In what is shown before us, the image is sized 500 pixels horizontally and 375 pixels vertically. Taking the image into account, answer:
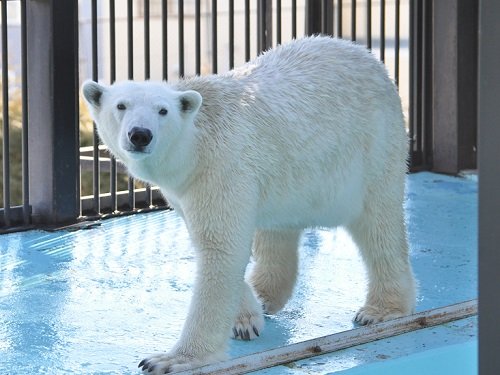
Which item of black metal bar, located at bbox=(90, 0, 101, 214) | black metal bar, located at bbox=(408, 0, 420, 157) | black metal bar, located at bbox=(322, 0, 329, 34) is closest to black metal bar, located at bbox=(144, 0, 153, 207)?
black metal bar, located at bbox=(90, 0, 101, 214)

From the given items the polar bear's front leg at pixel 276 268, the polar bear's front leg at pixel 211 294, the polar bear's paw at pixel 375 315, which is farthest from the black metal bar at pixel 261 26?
the polar bear's front leg at pixel 211 294

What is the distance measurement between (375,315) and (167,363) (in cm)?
102

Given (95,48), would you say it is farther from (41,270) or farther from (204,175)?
(204,175)

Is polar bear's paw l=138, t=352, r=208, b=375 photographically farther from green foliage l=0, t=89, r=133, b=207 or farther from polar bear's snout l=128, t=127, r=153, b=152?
green foliage l=0, t=89, r=133, b=207

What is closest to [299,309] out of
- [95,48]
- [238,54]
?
[95,48]

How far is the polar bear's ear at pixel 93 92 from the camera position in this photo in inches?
140

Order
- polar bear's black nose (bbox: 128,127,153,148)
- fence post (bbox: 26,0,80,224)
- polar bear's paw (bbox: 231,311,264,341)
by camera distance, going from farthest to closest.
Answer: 1. fence post (bbox: 26,0,80,224)
2. polar bear's paw (bbox: 231,311,264,341)
3. polar bear's black nose (bbox: 128,127,153,148)

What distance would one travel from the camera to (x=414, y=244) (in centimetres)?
564

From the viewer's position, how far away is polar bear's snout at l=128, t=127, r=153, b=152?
332 cm

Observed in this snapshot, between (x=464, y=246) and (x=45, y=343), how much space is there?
2.62m

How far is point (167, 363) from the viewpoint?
3.36 metres

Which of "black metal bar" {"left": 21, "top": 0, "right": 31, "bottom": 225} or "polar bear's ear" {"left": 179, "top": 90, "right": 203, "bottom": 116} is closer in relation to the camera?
"polar bear's ear" {"left": 179, "top": 90, "right": 203, "bottom": 116}

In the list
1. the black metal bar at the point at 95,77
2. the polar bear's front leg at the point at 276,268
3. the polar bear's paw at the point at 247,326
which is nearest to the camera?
the polar bear's paw at the point at 247,326

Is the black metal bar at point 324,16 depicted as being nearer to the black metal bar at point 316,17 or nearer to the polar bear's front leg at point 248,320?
the black metal bar at point 316,17
